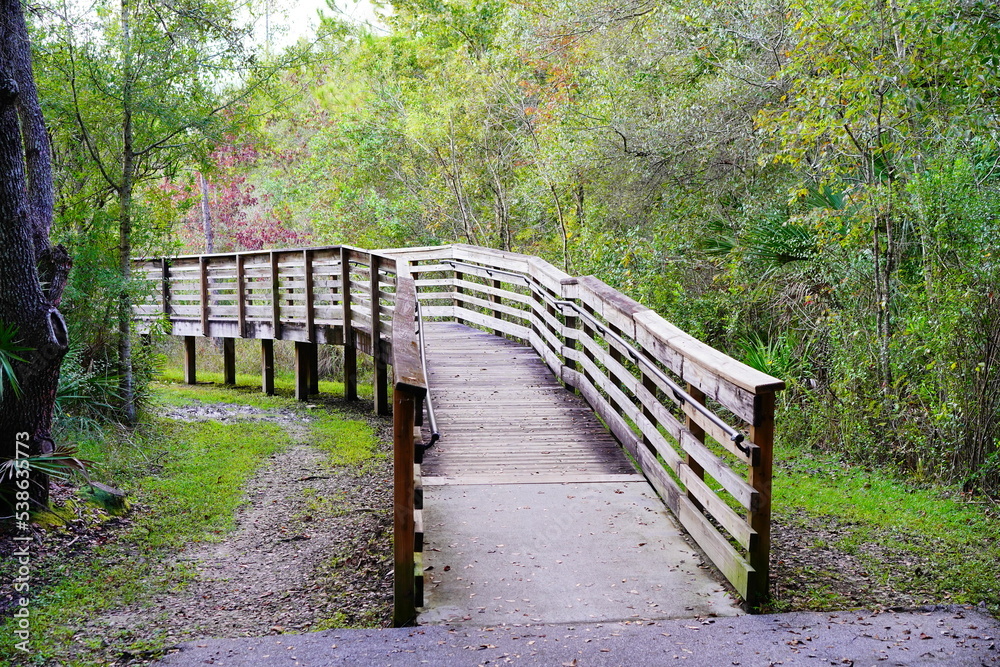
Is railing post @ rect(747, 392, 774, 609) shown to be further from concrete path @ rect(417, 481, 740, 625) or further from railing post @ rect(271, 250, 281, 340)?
railing post @ rect(271, 250, 281, 340)

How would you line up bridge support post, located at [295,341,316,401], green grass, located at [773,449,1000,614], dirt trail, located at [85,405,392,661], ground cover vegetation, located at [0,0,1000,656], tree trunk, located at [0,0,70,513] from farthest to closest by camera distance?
bridge support post, located at [295,341,316,401] < ground cover vegetation, located at [0,0,1000,656] < tree trunk, located at [0,0,70,513] < green grass, located at [773,449,1000,614] < dirt trail, located at [85,405,392,661]

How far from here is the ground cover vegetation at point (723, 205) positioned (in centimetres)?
584

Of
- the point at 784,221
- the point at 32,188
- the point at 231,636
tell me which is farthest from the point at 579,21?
the point at 231,636

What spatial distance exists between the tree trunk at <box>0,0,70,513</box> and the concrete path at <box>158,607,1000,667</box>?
2303 millimetres

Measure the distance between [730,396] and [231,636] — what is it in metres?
2.72

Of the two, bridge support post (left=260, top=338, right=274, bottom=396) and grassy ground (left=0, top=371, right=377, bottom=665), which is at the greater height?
bridge support post (left=260, top=338, right=274, bottom=396)

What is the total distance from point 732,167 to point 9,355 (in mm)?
8034

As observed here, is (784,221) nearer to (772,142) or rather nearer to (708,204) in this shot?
(772,142)

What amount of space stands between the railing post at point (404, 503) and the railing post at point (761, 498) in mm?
1613

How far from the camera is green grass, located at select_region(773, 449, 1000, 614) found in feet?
15.0

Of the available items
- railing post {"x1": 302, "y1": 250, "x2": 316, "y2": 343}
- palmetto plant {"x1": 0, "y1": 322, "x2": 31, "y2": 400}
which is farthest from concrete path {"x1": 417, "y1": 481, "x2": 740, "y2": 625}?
railing post {"x1": 302, "y1": 250, "x2": 316, "y2": 343}

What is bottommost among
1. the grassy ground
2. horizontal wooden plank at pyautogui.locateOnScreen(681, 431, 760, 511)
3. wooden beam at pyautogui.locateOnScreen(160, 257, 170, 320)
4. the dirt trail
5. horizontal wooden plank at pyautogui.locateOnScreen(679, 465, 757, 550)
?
the dirt trail

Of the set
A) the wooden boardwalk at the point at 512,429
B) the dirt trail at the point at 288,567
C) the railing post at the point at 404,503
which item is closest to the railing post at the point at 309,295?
the wooden boardwalk at the point at 512,429

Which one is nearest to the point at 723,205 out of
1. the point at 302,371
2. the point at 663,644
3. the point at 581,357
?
the point at 581,357
